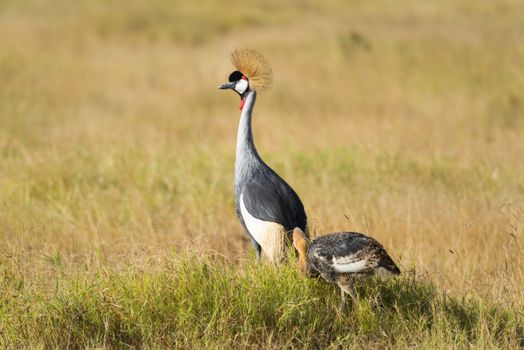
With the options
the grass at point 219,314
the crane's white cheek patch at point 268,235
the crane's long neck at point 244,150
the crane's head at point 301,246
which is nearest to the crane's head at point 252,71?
the crane's long neck at point 244,150

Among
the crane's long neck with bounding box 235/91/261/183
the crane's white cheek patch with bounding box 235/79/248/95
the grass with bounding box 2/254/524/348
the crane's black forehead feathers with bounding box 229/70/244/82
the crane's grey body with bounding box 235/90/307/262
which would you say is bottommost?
the grass with bounding box 2/254/524/348

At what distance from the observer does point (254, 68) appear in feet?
16.9

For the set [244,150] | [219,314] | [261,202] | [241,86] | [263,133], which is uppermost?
[241,86]

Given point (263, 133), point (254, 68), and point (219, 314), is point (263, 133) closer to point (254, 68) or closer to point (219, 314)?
point (254, 68)

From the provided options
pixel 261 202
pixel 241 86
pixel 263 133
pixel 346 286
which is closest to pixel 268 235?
pixel 261 202

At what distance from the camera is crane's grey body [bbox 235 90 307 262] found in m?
4.71

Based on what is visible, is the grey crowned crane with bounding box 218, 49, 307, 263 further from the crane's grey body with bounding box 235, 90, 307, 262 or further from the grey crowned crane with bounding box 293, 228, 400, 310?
the grey crowned crane with bounding box 293, 228, 400, 310

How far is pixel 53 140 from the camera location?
924 centimetres

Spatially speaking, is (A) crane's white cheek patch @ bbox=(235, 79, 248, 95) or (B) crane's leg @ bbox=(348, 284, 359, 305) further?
(A) crane's white cheek patch @ bbox=(235, 79, 248, 95)

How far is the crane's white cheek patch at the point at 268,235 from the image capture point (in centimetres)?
466

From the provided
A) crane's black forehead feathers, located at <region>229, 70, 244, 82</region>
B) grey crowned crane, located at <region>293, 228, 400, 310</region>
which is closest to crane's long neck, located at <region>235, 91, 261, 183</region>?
crane's black forehead feathers, located at <region>229, 70, 244, 82</region>

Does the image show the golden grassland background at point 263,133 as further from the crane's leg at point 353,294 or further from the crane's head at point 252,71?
the crane's head at point 252,71

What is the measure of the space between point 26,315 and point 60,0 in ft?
67.5

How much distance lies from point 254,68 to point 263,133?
18.1 feet
